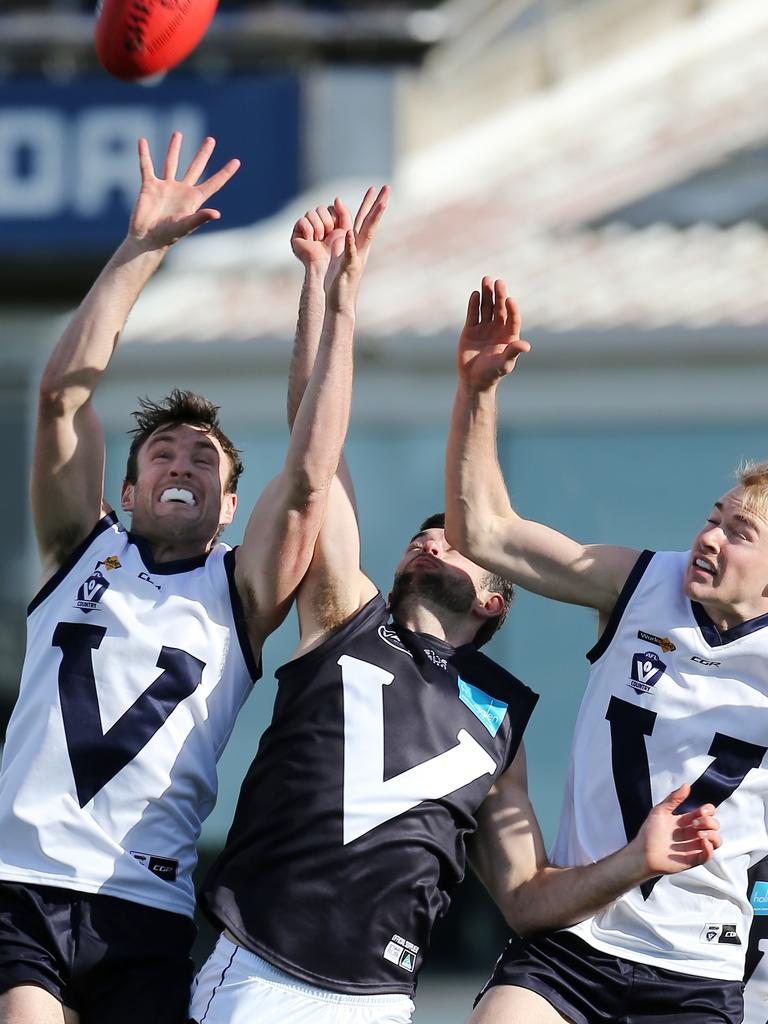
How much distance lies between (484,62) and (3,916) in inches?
393

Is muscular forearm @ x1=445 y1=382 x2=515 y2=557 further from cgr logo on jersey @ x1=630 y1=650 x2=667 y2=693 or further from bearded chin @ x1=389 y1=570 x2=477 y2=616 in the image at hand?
cgr logo on jersey @ x1=630 y1=650 x2=667 y2=693

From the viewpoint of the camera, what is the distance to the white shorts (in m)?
3.48

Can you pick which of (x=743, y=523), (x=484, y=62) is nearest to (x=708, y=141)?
(x=484, y=62)

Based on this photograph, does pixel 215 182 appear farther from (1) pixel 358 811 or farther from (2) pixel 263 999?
(2) pixel 263 999

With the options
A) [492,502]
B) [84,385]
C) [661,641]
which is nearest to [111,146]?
[84,385]

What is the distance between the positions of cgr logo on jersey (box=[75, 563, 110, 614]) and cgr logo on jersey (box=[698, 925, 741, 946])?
1.62 meters

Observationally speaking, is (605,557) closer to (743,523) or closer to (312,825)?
(743,523)

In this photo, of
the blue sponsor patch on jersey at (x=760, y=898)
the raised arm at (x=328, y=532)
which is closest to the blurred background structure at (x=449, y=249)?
the blue sponsor patch on jersey at (x=760, y=898)

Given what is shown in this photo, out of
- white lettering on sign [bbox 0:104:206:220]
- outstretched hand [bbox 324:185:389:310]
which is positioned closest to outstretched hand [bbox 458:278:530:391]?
outstretched hand [bbox 324:185:389:310]

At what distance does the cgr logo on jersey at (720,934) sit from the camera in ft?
12.3

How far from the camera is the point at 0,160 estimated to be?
35.7ft

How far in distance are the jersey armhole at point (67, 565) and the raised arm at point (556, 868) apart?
1145 millimetres

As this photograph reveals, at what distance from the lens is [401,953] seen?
361cm

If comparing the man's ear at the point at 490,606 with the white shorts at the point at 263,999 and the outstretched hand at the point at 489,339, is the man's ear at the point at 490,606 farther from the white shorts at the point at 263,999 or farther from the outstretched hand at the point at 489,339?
the white shorts at the point at 263,999
